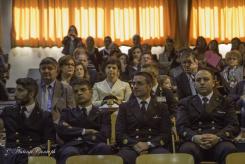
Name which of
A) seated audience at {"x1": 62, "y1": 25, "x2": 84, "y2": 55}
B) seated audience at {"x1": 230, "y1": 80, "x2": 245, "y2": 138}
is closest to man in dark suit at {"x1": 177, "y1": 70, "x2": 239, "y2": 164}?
seated audience at {"x1": 230, "y1": 80, "x2": 245, "y2": 138}

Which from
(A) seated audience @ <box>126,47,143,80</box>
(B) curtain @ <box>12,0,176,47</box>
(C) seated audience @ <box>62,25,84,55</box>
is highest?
(B) curtain @ <box>12,0,176,47</box>

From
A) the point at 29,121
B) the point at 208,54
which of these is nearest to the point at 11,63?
the point at 208,54

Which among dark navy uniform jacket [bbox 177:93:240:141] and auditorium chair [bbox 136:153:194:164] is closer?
auditorium chair [bbox 136:153:194:164]

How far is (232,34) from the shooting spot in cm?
1093

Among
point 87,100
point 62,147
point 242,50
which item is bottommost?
point 62,147

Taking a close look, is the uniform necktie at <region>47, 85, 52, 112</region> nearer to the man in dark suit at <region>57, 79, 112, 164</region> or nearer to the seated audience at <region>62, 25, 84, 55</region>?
the man in dark suit at <region>57, 79, 112, 164</region>

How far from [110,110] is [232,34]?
6661 millimetres

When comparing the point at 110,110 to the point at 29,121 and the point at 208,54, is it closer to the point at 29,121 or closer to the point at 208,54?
the point at 29,121

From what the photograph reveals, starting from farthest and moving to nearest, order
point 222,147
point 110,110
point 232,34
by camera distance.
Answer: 1. point 232,34
2. point 110,110
3. point 222,147

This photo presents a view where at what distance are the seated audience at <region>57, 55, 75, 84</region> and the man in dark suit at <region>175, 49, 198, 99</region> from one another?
1.19 metres

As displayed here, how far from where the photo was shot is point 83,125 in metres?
4.41

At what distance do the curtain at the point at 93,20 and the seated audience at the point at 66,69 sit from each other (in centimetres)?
486

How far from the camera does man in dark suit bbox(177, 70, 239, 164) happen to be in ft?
14.0

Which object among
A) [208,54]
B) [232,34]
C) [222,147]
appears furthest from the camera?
[232,34]
